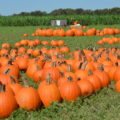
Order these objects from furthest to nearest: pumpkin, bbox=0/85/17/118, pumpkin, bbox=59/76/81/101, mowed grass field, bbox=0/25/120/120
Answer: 1. pumpkin, bbox=59/76/81/101
2. pumpkin, bbox=0/85/17/118
3. mowed grass field, bbox=0/25/120/120

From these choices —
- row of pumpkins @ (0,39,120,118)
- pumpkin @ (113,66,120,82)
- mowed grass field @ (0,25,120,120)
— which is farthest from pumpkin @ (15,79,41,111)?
Result: pumpkin @ (113,66,120,82)

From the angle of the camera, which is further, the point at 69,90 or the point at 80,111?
the point at 69,90

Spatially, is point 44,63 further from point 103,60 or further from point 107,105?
point 107,105

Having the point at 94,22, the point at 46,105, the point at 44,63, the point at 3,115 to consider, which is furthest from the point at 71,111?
the point at 94,22

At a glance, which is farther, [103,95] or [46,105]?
[103,95]

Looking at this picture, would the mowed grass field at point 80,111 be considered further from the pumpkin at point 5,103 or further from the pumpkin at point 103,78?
the pumpkin at point 103,78

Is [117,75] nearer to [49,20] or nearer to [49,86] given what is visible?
[49,86]

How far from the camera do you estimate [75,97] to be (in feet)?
18.8

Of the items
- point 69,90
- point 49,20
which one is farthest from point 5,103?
point 49,20

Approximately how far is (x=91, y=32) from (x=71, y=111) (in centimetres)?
1520

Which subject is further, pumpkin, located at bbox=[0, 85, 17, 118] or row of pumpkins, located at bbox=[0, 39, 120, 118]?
row of pumpkins, located at bbox=[0, 39, 120, 118]

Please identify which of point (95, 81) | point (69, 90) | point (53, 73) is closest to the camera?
point (69, 90)

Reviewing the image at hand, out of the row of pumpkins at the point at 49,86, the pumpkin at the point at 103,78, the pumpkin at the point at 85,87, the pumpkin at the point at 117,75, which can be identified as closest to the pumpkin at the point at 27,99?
the row of pumpkins at the point at 49,86

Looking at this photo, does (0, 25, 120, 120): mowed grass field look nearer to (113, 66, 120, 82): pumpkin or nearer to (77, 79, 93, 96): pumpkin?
(77, 79, 93, 96): pumpkin
